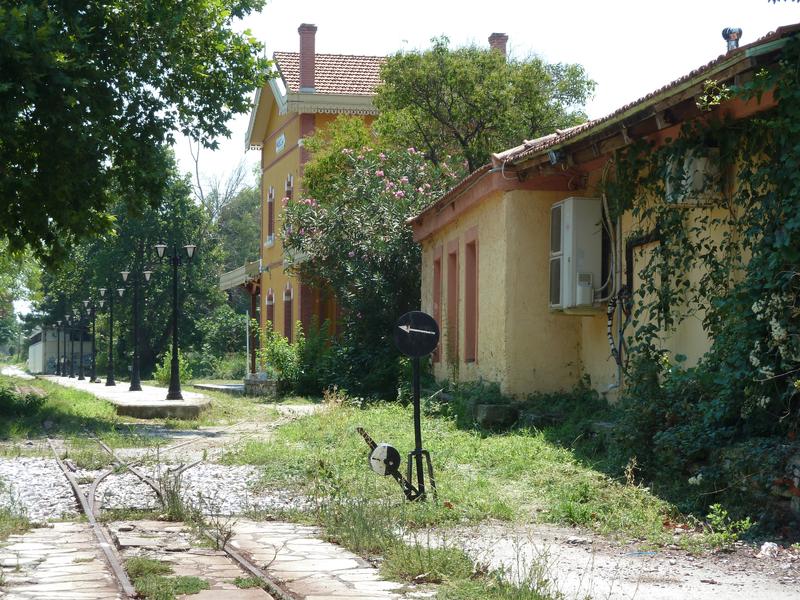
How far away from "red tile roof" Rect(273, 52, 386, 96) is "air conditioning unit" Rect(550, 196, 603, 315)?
21.6m

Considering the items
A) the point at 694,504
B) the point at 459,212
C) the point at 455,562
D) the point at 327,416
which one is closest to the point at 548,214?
the point at 459,212

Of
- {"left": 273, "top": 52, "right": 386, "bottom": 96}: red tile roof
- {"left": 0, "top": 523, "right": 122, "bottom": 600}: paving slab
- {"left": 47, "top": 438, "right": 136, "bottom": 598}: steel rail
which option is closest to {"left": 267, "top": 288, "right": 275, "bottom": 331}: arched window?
{"left": 273, "top": 52, "right": 386, "bottom": 96}: red tile roof

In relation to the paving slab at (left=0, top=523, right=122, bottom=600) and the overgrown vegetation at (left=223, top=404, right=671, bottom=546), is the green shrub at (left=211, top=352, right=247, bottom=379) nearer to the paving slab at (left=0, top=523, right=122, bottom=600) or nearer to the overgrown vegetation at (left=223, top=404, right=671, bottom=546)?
the overgrown vegetation at (left=223, top=404, right=671, bottom=546)

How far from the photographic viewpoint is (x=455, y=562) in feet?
24.1

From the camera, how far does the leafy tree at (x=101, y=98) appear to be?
1698cm

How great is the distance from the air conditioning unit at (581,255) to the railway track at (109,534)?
5.31 metres

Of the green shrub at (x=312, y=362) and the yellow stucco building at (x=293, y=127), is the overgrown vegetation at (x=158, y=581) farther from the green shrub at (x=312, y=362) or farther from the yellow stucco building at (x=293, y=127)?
the yellow stucco building at (x=293, y=127)

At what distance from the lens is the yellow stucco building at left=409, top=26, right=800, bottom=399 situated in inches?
501

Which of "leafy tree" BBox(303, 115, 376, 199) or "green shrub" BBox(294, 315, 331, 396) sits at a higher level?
"leafy tree" BBox(303, 115, 376, 199)

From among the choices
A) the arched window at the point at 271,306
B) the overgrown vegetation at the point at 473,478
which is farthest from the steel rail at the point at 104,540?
the arched window at the point at 271,306

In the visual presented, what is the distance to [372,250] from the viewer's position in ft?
86.5

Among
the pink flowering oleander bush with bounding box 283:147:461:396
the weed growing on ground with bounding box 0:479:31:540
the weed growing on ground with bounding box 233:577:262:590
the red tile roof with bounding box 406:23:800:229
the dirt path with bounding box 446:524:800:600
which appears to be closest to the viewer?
the dirt path with bounding box 446:524:800:600

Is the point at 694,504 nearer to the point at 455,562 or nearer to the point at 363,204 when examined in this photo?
the point at 455,562

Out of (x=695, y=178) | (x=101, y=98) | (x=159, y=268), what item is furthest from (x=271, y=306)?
(x=695, y=178)
